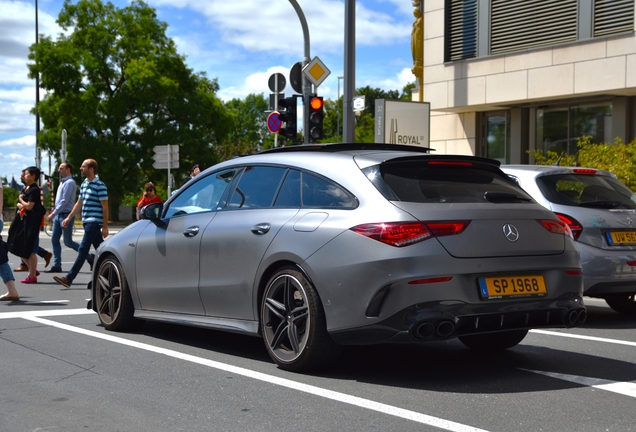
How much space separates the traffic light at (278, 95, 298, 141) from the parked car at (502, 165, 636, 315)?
8.55 metres

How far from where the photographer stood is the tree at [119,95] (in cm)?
4828

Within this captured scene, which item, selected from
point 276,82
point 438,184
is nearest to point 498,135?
point 276,82

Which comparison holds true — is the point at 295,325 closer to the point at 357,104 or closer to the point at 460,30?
the point at 357,104

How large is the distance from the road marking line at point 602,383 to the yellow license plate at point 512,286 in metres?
0.59

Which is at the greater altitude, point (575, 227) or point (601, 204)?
point (601, 204)

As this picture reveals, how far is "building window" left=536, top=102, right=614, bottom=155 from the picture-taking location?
2405 cm

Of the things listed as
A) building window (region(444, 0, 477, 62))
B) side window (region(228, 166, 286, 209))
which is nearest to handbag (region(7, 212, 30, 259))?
→ side window (region(228, 166, 286, 209))

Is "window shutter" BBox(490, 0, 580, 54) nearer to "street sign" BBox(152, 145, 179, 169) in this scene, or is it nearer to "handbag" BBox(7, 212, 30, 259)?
"street sign" BBox(152, 145, 179, 169)

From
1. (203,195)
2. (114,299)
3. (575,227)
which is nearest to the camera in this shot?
(203,195)

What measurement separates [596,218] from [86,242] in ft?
23.5

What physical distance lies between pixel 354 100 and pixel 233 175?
9.07m

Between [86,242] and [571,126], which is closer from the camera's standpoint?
[86,242]

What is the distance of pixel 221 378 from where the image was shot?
6.02 metres

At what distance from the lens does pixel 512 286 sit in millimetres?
5836
